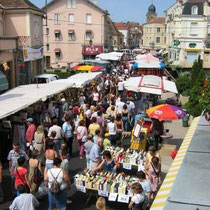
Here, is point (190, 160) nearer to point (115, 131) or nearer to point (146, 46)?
point (115, 131)

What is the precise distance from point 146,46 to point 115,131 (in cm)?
10187

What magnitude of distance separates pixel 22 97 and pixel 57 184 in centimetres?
660

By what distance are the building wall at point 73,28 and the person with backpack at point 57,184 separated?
143 feet

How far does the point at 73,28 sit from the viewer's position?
51.2 meters

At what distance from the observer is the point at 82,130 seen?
1202cm

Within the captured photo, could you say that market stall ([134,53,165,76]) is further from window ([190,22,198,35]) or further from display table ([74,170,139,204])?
window ([190,22,198,35])

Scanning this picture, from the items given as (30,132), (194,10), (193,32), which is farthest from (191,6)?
(30,132)

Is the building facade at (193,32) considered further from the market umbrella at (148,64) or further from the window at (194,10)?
the market umbrella at (148,64)

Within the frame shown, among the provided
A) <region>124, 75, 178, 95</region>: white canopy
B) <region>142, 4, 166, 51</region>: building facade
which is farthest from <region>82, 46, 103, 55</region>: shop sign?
<region>142, 4, 166, 51</region>: building facade

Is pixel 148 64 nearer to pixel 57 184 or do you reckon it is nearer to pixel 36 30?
pixel 36 30

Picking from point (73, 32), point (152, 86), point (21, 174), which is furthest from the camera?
point (73, 32)

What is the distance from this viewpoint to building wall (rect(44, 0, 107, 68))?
50.6 m

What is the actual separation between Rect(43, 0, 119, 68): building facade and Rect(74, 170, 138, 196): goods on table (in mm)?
42285

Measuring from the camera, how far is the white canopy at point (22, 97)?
11.3 m
